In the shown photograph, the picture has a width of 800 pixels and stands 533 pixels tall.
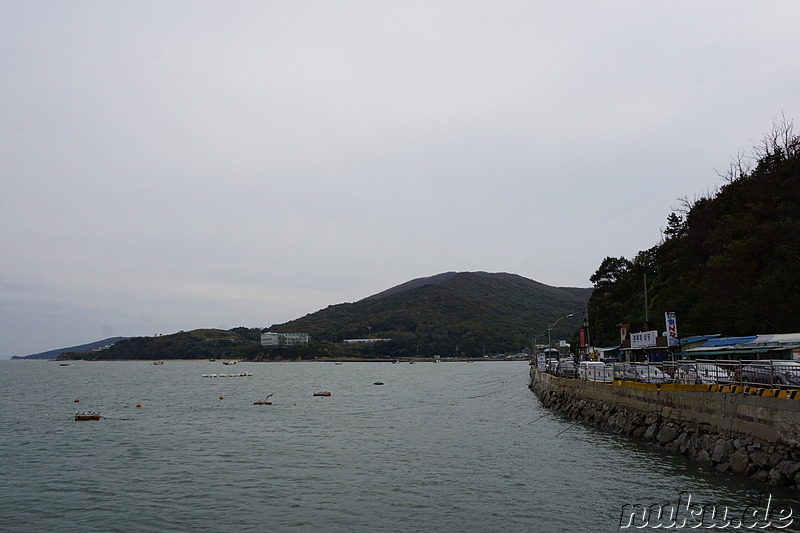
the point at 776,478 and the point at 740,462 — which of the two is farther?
the point at 740,462

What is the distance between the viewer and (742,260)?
49.3 meters

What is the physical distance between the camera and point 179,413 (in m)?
50.8

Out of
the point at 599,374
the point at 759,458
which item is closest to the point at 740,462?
the point at 759,458

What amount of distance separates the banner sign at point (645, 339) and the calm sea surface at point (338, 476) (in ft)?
45.7

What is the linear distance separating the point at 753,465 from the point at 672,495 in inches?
120

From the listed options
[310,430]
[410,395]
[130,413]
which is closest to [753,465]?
[310,430]

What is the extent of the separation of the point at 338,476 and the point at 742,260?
4191cm

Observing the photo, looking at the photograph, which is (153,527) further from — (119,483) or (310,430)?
(310,430)

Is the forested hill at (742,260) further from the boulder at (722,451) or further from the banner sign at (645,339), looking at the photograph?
the boulder at (722,451)

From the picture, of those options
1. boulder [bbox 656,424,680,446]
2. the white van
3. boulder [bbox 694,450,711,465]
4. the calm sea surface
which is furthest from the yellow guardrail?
the white van

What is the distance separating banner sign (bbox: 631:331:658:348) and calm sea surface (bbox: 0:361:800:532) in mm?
13938

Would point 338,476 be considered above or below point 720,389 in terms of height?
below

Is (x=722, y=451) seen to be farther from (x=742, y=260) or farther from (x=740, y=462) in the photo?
(x=742, y=260)

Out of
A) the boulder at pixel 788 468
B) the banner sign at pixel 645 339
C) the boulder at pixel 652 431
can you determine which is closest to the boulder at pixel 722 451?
the boulder at pixel 788 468
